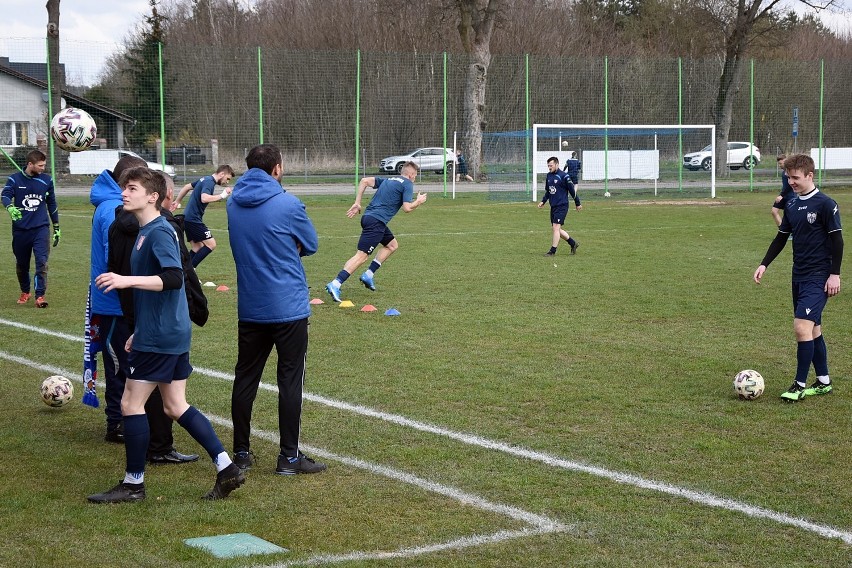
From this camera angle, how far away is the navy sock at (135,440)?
5492mm

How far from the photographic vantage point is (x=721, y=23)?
4728 cm

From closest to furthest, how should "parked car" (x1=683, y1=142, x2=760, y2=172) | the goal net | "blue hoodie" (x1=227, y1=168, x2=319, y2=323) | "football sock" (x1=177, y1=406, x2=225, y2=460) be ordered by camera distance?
1. "football sock" (x1=177, y1=406, x2=225, y2=460)
2. "blue hoodie" (x1=227, y1=168, x2=319, y2=323)
3. the goal net
4. "parked car" (x1=683, y1=142, x2=760, y2=172)

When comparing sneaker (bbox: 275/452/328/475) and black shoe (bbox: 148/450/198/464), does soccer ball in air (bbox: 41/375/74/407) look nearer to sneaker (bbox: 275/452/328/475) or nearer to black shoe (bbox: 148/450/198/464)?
black shoe (bbox: 148/450/198/464)

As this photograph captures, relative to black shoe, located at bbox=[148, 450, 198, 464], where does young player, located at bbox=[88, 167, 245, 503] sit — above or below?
above

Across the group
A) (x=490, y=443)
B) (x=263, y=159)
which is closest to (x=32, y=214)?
(x=263, y=159)

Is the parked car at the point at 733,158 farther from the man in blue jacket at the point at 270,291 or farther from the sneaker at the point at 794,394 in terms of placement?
the man in blue jacket at the point at 270,291

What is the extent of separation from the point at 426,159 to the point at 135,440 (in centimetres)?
3318

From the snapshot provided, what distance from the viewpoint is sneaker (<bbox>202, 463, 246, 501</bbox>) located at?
553 cm

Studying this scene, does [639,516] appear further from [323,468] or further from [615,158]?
[615,158]

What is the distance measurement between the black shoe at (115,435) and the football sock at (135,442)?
1.35 meters

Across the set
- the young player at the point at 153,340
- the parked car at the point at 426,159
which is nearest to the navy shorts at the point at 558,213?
the young player at the point at 153,340

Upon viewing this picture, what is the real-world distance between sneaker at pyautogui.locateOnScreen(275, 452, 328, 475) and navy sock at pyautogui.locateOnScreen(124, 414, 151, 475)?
2.82 ft

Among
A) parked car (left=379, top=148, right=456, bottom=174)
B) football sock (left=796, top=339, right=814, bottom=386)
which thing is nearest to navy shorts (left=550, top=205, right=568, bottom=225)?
football sock (left=796, top=339, right=814, bottom=386)

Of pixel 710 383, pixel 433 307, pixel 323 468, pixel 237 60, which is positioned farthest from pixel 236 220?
pixel 237 60
